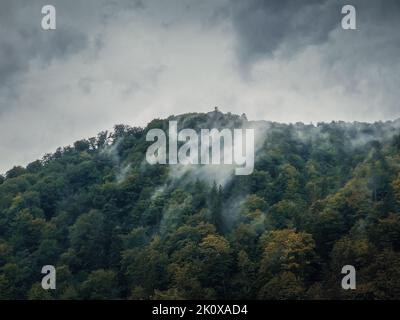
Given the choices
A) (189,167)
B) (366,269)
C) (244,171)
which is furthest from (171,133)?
(366,269)

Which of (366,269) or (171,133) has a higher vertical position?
(171,133)

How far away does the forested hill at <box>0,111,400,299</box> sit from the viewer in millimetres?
68688

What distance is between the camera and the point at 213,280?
233 feet

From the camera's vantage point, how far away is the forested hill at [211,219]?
68.7m

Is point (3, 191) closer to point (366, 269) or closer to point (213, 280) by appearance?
point (213, 280)

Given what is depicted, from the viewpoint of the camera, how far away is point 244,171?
103 metres

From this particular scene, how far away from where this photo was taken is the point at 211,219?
86.6 metres

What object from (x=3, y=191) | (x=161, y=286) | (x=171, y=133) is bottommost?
(x=161, y=286)

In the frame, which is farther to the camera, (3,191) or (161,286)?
(3,191)

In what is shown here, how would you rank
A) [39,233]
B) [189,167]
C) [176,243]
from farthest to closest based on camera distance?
[189,167] < [39,233] < [176,243]

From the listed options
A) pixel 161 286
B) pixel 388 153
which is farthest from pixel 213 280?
pixel 388 153
